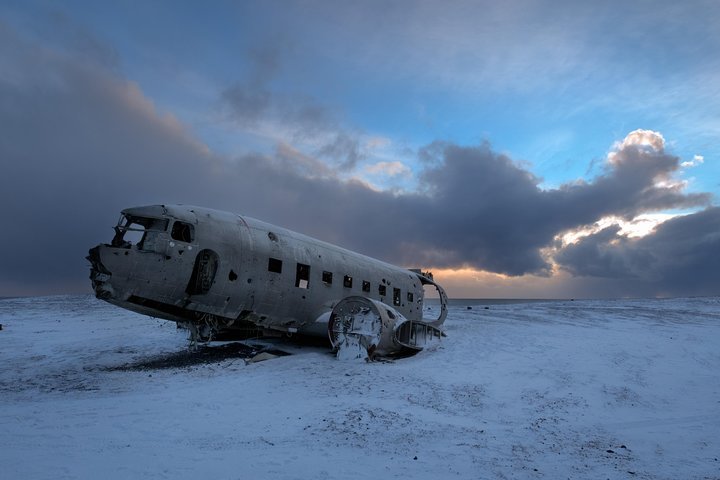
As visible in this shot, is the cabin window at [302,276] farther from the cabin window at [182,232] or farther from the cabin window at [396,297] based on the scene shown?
the cabin window at [396,297]

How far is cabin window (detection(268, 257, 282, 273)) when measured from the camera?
16.6m

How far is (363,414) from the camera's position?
9.59 metres

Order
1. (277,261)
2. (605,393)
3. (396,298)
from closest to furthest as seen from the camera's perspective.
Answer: (605,393)
(277,261)
(396,298)

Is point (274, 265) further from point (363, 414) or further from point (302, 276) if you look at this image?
point (363, 414)

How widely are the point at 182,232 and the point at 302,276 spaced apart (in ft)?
17.7

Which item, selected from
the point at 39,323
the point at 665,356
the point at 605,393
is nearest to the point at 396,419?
the point at 605,393

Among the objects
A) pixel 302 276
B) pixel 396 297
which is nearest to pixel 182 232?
pixel 302 276

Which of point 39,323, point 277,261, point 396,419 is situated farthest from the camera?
point 39,323

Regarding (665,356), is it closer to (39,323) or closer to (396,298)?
(396,298)

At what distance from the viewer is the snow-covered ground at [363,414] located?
710 centimetres

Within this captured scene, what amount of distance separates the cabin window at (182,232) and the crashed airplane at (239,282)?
0.03 metres

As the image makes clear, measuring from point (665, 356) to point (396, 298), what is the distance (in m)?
13.1

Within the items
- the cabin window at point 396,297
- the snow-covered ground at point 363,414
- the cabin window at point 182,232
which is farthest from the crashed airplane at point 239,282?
the cabin window at point 396,297

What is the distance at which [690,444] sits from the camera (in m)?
8.73
